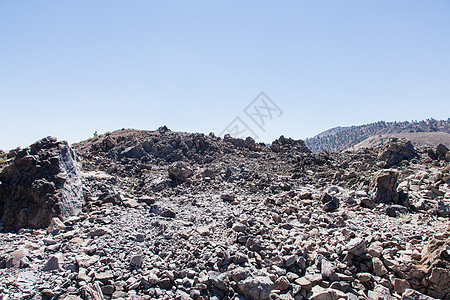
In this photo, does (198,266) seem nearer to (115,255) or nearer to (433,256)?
(115,255)

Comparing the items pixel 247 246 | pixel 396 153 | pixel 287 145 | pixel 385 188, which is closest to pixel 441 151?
pixel 396 153

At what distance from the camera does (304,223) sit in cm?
764

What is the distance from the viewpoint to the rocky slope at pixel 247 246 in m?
4.66

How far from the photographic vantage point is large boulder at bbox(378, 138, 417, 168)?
14.7m

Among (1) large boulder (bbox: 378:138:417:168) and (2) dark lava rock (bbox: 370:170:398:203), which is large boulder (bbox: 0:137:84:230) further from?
(1) large boulder (bbox: 378:138:417:168)

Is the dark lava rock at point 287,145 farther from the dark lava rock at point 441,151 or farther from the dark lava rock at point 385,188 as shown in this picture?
the dark lava rock at point 385,188

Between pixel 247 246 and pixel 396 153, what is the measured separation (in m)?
13.1

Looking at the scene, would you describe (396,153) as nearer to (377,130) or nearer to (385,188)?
(385,188)

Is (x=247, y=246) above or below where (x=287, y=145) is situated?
below

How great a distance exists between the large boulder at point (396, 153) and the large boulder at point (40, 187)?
598 inches

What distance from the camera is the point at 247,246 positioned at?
621cm

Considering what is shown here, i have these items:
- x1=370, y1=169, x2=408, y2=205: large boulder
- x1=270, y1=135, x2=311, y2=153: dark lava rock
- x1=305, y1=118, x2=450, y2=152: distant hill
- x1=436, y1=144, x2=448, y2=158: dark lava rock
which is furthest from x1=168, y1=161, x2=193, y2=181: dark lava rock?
x1=305, y1=118, x2=450, y2=152: distant hill

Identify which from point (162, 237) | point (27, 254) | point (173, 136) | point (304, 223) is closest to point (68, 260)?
point (27, 254)

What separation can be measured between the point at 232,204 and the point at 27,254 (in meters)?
6.46
